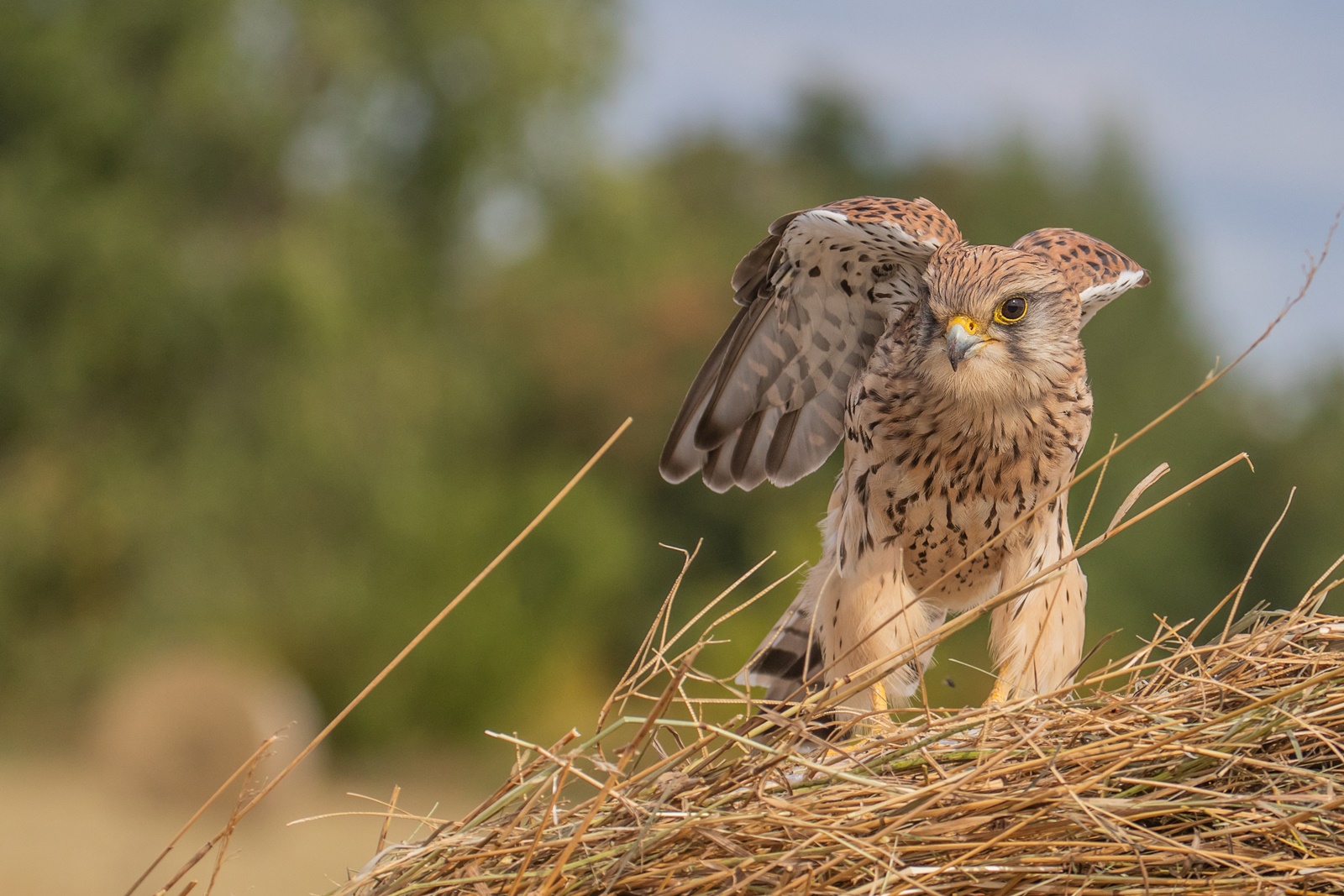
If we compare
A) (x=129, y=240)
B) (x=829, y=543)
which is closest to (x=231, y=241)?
(x=129, y=240)

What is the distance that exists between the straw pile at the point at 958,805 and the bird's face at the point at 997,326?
0.78 metres

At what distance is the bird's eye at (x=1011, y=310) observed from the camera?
264 centimetres

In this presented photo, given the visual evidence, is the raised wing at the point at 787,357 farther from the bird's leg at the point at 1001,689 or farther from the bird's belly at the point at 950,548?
the bird's leg at the point at 1001,689

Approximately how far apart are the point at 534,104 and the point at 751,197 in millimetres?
12051

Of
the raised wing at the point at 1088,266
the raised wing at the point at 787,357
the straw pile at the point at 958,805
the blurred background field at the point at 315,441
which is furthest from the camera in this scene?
the blurred background field at the point at 315,441

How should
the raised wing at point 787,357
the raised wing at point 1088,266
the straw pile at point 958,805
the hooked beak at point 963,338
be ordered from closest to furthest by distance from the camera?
the straw pile at point 958,805 < the hooked beak at point 963,338 < the raised wing at point 1088,266 < the raised wing at point 787,357

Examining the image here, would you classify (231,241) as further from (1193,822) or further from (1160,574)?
(1193,822)

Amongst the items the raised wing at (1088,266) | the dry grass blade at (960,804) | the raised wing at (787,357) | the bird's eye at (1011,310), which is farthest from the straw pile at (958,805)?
the raised wing at (787,357)

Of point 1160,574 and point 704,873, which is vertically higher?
point 704,873

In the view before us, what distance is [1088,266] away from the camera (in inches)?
111

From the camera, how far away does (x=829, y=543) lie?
315 cm

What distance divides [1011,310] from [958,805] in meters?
1.19

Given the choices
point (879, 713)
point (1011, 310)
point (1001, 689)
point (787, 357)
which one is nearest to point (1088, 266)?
point (1011, 310)

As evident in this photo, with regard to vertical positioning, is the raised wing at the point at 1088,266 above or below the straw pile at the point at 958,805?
above
